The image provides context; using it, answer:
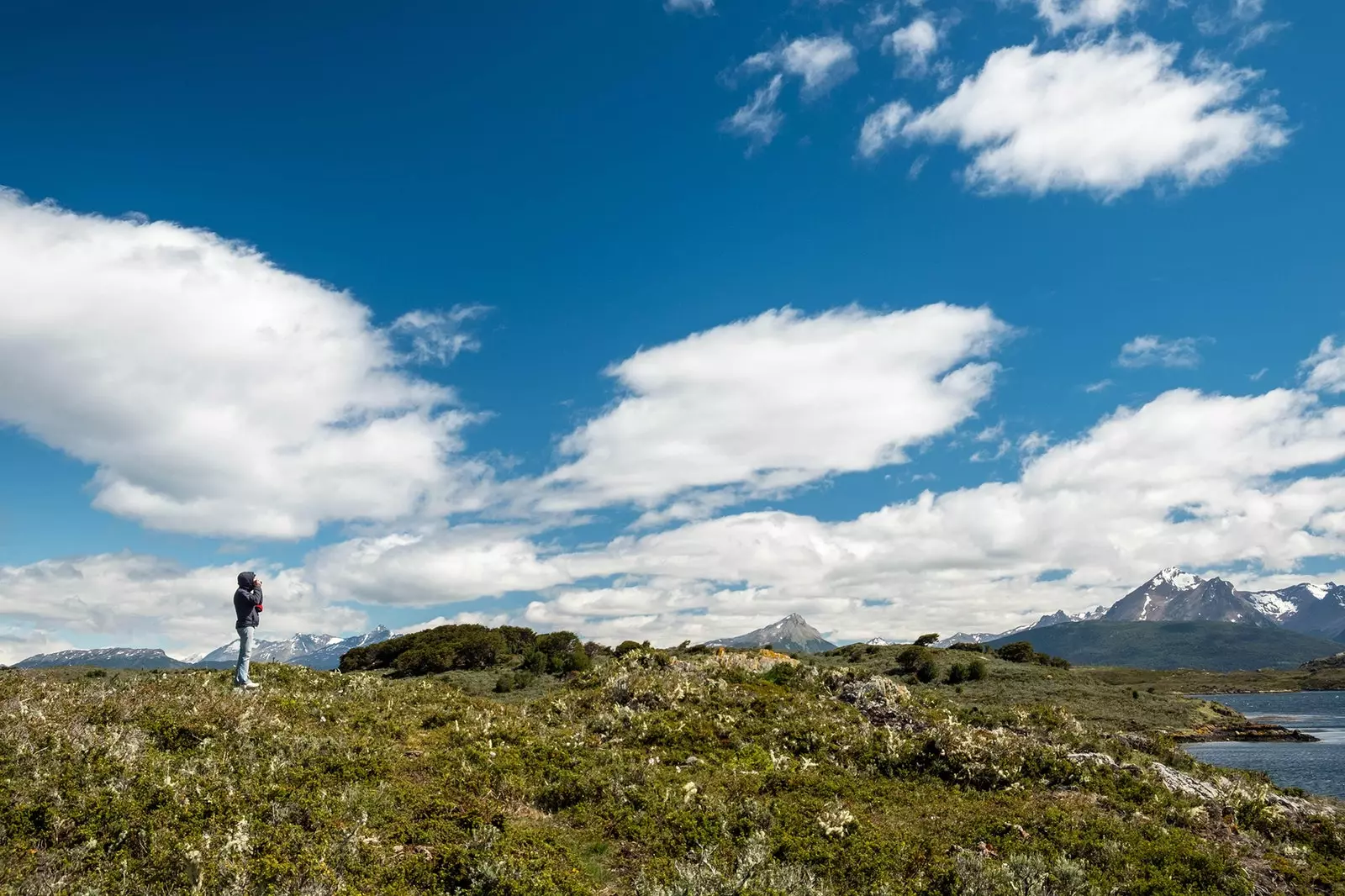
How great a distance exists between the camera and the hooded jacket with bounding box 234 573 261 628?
905 inches

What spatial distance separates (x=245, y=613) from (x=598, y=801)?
1412 cm

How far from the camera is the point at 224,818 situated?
11.8 metres

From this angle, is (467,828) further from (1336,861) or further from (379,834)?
(1336,861)

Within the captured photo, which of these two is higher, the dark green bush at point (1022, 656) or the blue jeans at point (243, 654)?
the blue jeans at point (243, 654)

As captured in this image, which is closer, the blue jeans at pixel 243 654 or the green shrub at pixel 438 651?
the blue jeans at pixel 243 654

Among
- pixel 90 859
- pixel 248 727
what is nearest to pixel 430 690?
pixel 248 727

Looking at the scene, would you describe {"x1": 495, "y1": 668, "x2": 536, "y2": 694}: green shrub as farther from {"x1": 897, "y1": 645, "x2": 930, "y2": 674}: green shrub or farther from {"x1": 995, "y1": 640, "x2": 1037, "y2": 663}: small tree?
{"x1": 995, "y1": 640, "x2": 1037, "y2": 663}: small tree

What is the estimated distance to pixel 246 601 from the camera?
23.1 meters

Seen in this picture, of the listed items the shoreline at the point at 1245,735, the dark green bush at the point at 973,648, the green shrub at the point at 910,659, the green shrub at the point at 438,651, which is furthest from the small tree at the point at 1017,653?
the green shrub at the point at 438,651

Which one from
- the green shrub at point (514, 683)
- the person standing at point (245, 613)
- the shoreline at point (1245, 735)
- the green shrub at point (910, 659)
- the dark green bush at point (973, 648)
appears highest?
the person standing at point (245, 613)

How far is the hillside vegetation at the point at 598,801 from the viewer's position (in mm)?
11234

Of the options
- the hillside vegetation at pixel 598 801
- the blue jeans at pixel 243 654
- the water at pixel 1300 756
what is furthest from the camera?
the water at pixel 1300 756

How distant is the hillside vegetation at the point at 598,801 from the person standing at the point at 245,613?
5.31 feet

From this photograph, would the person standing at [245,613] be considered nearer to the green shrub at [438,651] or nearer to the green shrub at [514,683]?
the green shrub at [514,683]
